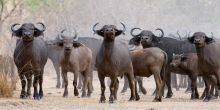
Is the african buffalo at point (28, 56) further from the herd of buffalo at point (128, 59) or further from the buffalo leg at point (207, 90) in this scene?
the buffalo leg at point (207, 90)

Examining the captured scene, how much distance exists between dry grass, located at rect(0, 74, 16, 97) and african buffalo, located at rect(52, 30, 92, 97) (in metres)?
2.15

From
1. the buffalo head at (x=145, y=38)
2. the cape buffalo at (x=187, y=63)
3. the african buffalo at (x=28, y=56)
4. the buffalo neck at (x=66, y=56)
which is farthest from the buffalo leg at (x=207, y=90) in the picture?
the african buffalo at (x=28, y=56)

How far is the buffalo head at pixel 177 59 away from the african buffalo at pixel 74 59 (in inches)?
111

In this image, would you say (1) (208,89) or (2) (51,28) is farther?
(2) (51,28)

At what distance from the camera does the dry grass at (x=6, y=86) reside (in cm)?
1827

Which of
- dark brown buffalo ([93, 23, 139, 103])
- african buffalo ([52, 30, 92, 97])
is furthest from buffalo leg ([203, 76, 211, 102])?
african buffalo ([52, 30, 92, 97])

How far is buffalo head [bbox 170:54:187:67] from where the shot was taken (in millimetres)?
19984

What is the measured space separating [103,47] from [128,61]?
93 cm

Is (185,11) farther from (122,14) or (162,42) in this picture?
(162,42)

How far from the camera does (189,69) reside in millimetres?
19953

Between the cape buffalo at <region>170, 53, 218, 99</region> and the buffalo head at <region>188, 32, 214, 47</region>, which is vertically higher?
the buffalo head at <region>188, 32, 214, 47</region>

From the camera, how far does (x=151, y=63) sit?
17828 millimetres

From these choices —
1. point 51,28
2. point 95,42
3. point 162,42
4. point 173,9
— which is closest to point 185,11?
point 173,9

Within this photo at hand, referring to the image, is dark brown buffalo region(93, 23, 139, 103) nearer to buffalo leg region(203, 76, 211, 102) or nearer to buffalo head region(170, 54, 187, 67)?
buffalo leg region(203, 76, 211, 102)
